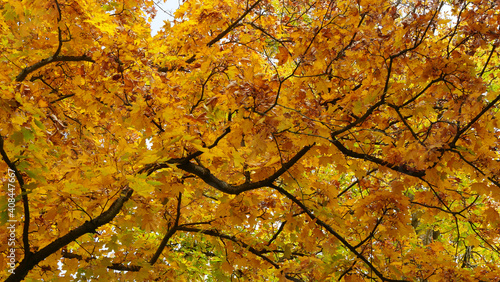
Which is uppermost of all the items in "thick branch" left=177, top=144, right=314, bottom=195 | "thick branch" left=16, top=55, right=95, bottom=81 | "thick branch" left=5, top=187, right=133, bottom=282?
"thick branch" left=16, top=55, right=95, bottom=81

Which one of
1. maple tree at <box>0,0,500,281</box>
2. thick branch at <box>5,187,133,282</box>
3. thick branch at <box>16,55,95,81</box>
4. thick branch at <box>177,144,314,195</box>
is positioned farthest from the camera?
thick branch at <box>16,55,95,81</box>

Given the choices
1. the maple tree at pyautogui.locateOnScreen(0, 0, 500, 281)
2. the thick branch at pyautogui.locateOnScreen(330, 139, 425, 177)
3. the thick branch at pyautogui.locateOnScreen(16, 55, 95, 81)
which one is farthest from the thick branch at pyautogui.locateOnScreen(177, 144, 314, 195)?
the thick branch at pyautogui.locateOnScreen(16, 55, 95, 81)

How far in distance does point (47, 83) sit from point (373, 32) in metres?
3.90

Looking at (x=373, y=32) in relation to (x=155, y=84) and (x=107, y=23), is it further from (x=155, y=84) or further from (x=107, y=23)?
(x=107, y=23)

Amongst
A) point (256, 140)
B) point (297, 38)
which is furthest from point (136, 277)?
point (297, 38)

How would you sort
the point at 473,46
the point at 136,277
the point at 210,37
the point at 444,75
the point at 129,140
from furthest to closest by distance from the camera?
the point at 129,140
the point at 210,37
the point at 136,277
the point at 473,46
the point at 444,75

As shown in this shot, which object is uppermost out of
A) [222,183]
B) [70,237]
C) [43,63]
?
[43,63]

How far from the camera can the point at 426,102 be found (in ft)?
11.2

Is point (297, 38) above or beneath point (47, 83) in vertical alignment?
beneath

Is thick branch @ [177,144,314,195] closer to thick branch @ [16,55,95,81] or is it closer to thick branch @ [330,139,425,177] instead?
thick branch @ [330,139,425,177]

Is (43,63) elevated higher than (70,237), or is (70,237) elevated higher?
(43,63)

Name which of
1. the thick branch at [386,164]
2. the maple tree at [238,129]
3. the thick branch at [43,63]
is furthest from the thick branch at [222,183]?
the thick branch at [43,63]

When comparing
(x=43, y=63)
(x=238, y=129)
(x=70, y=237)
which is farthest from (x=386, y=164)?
(x=43, y=63)

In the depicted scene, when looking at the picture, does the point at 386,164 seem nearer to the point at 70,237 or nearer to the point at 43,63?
the point at 70,237
